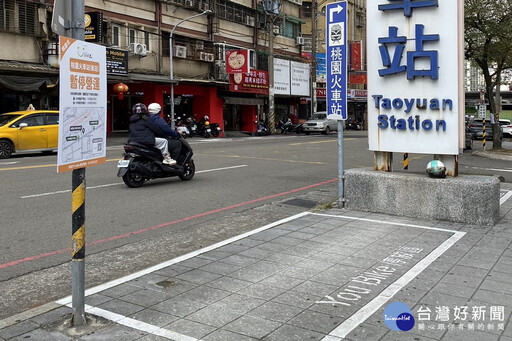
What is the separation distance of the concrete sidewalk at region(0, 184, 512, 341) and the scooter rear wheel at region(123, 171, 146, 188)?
4727 millimetres

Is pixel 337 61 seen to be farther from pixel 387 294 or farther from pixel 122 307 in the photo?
pixel 122 307

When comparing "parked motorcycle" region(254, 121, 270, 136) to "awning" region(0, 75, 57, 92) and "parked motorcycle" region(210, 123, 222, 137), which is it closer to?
"parked motorcycle" region(210, 123, 222, 137)

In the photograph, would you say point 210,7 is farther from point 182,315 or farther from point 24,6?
point 182,315

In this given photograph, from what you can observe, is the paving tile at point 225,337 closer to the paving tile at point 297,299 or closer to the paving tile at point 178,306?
the paving tile at point 178,306

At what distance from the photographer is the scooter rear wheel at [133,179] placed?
34.7ft

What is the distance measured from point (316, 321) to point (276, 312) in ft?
1.15

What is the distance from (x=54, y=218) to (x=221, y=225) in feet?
8.62

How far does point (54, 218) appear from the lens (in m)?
7.80

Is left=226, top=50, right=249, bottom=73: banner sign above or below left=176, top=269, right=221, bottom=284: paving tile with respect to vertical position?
→ above

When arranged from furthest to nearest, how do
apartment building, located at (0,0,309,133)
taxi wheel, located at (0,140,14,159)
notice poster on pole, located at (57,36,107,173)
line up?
apartment building, located at (0,0,309,133) → taxi wheel, located at (0,140,14,159) → notice poster on pole, located at (57,36,107,173)

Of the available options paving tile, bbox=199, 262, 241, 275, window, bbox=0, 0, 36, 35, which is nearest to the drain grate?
paving tile, bbox=199, 262, 241, 275

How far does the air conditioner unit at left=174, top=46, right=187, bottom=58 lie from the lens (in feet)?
103

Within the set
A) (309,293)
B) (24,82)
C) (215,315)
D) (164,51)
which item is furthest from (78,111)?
(164,51)

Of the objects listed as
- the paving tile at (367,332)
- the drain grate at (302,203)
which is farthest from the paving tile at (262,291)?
the drain grate at (302,203)
